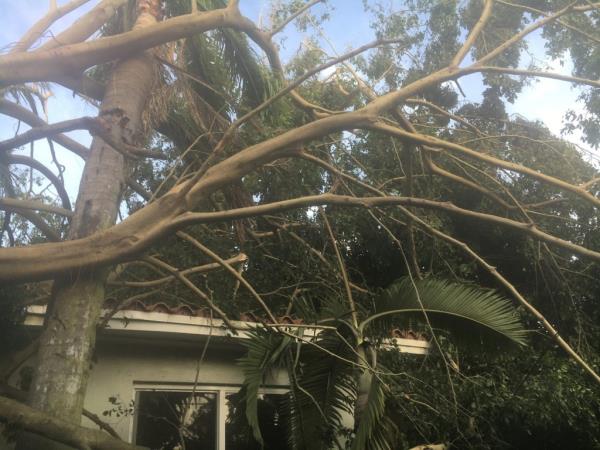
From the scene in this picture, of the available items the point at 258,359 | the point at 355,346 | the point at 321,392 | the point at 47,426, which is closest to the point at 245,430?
the point at 321,392

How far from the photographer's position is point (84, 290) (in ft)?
12.6

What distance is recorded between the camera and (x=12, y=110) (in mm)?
4840

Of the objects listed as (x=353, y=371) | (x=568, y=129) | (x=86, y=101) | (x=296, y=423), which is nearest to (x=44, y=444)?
(x=296, y=423)

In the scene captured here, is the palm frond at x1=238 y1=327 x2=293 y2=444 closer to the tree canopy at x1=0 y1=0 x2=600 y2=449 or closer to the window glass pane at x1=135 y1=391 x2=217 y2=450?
the tree canopy at x1=0 y1=0 x2=600 y2=449

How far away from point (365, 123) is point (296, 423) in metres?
2.46

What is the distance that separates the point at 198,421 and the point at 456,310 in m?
3.03

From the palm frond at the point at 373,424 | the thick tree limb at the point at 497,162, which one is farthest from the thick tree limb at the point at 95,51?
the palm frond at the point at 373,424

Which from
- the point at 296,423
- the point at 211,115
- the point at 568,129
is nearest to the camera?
the point at 296,423

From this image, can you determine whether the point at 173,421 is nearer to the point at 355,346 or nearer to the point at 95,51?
the point at 355,346

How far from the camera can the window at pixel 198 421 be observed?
18.8ft

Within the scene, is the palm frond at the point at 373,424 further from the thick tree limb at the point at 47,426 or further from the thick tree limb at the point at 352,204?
the thick tree limb at the point at 47,426

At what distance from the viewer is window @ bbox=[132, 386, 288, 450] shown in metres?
5.74

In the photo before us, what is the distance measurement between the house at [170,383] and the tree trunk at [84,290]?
3.74ft

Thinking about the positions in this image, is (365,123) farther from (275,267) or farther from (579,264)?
(579,264)
